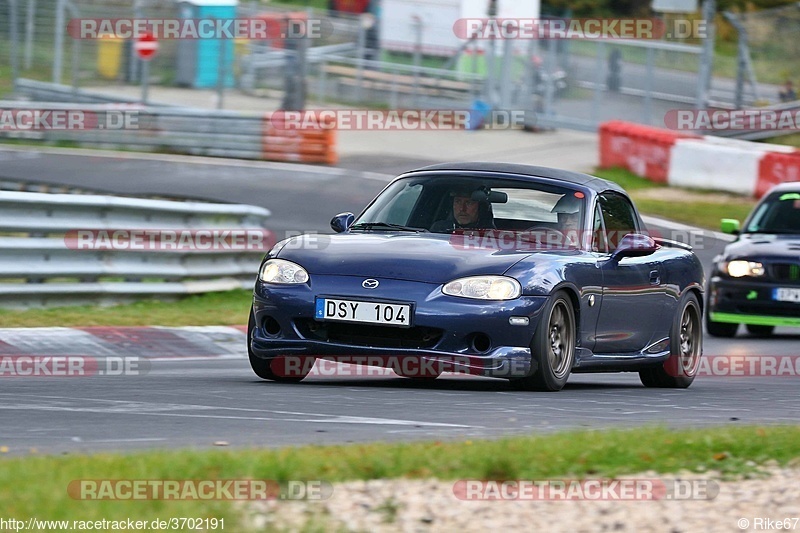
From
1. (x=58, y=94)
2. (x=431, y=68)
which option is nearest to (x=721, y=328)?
(x=58, y=94)

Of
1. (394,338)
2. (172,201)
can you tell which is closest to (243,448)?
(394,338)

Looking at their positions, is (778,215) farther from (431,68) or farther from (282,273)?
(431,68)

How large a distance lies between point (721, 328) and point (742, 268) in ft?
2.55

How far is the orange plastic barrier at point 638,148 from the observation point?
26.6 m

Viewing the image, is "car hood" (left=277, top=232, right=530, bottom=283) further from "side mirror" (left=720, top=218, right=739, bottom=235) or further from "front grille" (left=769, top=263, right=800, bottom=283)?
"front grille" (left=769, top=263, right=800, bottom=283)

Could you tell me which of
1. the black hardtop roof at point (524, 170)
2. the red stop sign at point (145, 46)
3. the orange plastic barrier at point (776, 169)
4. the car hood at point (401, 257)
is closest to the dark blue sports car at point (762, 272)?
the black hardtop roof at point (524, 170)

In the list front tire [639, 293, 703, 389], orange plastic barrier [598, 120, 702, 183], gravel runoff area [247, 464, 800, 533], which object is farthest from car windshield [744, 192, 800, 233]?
orange plastic barrier [598, 120, 702, 183]

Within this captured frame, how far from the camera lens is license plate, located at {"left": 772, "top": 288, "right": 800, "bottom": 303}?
14438 mm

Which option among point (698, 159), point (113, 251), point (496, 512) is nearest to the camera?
point (496, 512)

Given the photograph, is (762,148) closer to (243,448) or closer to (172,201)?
(172,201)

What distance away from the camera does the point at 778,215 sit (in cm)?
1522

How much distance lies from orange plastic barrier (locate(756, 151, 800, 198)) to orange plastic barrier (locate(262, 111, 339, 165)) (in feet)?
24.2

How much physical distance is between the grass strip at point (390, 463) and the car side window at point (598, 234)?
3.02 meters

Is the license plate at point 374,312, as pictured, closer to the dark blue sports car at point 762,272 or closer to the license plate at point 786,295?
the dark blue sports car at point 762,272
